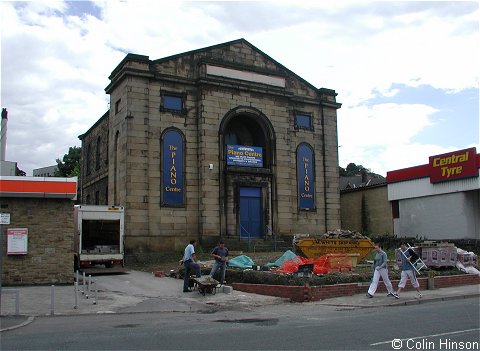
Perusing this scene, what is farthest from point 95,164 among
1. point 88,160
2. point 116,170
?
point 116,170

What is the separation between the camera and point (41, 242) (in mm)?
19312

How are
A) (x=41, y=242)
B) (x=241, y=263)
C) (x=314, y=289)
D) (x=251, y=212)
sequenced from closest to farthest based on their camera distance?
(x=314, y=289)
(x=41, y=242)
(x=241, y=263)
(x=251, y=212)

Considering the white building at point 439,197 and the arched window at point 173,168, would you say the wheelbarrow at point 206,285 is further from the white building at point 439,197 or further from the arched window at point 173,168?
the white building at point 439,197

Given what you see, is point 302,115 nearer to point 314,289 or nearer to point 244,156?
point 244,156

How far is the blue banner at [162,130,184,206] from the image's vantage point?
29375 mm

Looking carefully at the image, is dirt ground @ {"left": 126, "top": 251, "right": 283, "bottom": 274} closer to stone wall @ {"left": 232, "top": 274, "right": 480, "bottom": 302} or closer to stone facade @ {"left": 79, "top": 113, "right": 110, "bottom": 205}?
stone wall @ {"left": 232, "top": 274, "right": 480, "bottom": 302}

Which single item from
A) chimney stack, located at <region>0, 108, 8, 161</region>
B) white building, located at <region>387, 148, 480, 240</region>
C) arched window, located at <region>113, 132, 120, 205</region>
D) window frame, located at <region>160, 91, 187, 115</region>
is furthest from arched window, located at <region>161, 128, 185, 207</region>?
white building, located at <region>387, 148, 480, 240</region>

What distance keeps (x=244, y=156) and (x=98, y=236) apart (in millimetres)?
11151

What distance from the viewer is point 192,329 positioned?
11.0 meters

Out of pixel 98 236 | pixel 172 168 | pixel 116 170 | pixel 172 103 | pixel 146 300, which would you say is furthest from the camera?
pixel 116 170

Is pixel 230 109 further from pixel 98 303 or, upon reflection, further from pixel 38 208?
pixel 98 303

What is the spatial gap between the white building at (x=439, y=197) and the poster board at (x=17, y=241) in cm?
2659

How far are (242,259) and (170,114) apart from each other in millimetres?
11163

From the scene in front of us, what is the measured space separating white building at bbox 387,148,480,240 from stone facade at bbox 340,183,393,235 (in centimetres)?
90
